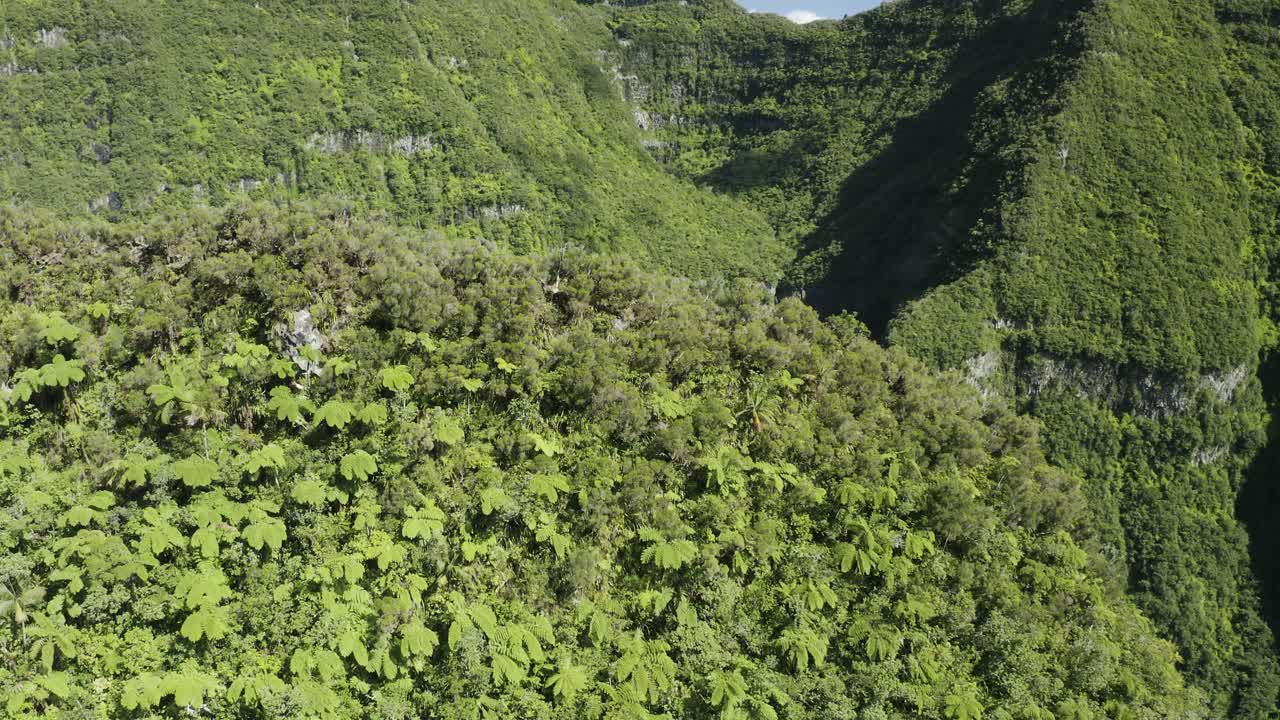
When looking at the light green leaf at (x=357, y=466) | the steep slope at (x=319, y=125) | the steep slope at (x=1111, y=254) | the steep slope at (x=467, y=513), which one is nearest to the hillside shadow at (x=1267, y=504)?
the steep slope at (x=1111, y=254)

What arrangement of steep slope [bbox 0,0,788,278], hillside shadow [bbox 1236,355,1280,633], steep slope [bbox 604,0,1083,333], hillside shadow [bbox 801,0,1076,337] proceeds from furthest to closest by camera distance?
steep slope [bbox 604,0,1083,333]
hillside shadow [bbox 801,0,1076,337]
steep slope [bbox 0,0,788,278]
hillside shadow [bbox 1236,355,1280,633]

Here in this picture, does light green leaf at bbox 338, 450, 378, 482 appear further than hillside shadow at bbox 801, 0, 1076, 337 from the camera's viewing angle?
No

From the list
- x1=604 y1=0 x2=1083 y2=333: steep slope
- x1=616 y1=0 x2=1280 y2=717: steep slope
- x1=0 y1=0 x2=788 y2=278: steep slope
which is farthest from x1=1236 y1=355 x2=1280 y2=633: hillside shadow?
x1=0 y1=0 x2=788 y2=278: steep slope

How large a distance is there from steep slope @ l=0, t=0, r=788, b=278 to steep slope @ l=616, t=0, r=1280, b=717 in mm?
32495

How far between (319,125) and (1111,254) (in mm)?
123176

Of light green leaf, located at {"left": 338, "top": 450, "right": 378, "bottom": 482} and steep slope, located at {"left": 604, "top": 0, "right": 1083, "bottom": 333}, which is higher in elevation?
steep slope, located at {"left": 604, "top": 0, "right": 1083, "bottom": 333}

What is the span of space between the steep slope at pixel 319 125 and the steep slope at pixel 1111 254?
3250 centimetres

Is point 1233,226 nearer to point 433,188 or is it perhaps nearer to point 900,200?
point 900,200

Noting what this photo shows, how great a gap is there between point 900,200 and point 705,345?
122413 millimetres

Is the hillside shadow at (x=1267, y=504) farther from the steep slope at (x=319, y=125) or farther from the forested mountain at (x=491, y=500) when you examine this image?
the forested mountain at (x=491, y=500)

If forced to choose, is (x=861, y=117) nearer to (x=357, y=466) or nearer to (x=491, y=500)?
(x=491, y=500)

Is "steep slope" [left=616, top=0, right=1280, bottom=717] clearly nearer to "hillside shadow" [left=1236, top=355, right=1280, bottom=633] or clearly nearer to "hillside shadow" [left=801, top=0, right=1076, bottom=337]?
"hillside shadow" [left=801, top=0, right=1076, bottom=337]

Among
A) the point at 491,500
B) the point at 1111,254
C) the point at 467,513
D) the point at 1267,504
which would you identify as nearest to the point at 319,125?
the point at 467,513

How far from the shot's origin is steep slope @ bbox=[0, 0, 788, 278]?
4313 inches
